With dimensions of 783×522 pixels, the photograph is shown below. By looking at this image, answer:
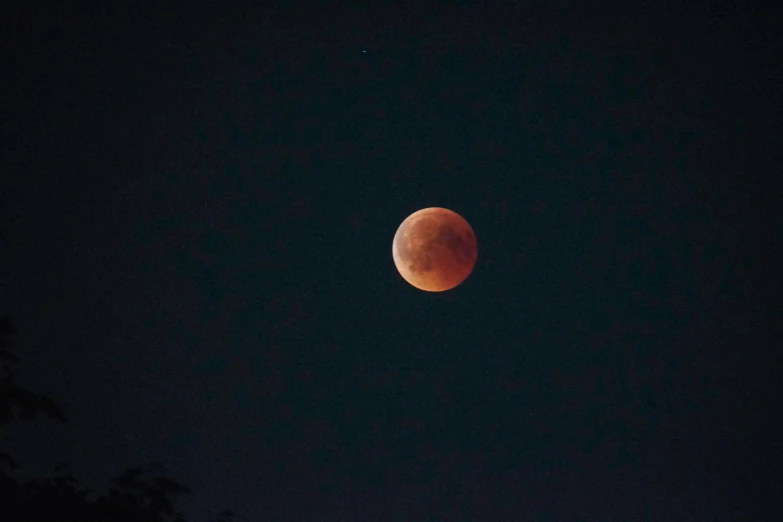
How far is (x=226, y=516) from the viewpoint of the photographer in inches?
224

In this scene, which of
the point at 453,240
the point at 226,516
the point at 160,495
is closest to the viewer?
the point at 160,495

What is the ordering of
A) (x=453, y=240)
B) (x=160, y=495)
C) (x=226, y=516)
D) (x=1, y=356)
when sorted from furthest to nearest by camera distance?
(x=453, y=240)
(x=226, y=516)
(x=160, y=495)
(x=1, y=356)

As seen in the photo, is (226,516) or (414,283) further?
(414,283)

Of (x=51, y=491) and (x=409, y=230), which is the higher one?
(x=409, y=230)

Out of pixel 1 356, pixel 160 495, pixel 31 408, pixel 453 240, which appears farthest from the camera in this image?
pixel 453 240

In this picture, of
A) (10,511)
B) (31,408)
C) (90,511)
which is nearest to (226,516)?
(90,511)

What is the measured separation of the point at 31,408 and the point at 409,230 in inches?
1085

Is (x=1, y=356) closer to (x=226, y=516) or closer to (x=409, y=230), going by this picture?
(x=226, y=516)

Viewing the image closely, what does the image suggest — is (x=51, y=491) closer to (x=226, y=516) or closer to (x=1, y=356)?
(x=1, y=356)

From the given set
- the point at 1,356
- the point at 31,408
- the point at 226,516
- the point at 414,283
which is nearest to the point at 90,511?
the point at 31,408

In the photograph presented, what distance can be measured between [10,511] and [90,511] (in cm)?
48

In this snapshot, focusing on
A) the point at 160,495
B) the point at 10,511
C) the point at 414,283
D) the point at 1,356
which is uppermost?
the point at 414,283

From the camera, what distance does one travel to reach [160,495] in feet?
14.7

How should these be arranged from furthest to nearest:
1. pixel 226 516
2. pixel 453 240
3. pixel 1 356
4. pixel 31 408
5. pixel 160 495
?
pixel 453 240 → pixel 226 516 → pixel 160 495 → pixel 1 356 → pixel 31 408
